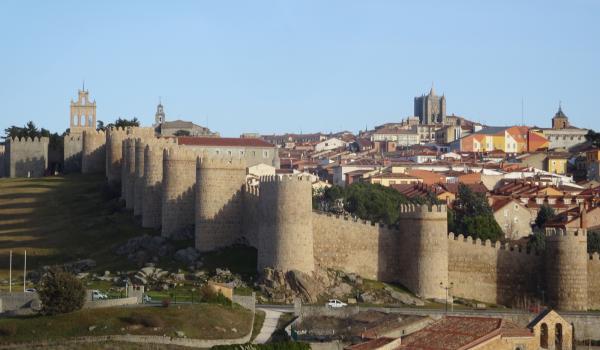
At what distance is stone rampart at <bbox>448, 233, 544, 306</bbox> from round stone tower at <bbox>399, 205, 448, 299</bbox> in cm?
90

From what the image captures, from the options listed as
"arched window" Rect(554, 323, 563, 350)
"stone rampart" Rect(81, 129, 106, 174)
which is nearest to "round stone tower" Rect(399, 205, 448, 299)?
"arched window" Rect(554, 323, 563, 350)

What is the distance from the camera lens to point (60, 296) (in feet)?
203

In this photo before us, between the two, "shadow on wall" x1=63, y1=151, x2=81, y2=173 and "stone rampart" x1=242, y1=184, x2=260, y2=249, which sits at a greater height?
"shadow on wall" x1=63, y1=151, x2=81, y2=173

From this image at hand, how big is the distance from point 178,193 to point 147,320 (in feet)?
73.2

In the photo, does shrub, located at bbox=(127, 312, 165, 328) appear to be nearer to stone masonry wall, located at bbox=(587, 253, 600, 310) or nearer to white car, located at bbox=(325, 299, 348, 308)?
white car, located at bbox=(325, 299, 348, 308)

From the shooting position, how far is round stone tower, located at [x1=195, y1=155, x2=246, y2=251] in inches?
3068

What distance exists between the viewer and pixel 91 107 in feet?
396

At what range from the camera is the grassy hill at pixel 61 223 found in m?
83.0

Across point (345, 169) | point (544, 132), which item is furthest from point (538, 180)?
point (544, 132)

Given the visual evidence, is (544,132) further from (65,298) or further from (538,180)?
(65,298)

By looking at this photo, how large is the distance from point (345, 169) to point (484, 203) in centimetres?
4170

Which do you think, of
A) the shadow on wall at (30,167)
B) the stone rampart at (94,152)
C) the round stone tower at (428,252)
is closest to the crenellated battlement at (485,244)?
the round stone tower at (428,252)

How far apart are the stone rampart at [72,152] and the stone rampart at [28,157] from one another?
190 cm

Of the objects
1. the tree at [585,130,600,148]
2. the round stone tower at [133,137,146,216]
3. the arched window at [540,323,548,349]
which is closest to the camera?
the arched window at [540,323,548,349]
